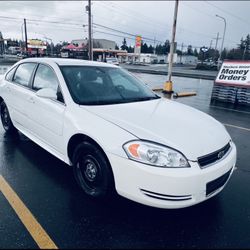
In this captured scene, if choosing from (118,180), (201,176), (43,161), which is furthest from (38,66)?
(201,176)

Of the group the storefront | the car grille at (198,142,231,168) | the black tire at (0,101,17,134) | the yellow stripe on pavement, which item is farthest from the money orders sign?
the yellow stripe on pavement

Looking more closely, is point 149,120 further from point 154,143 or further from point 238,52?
point 238,52

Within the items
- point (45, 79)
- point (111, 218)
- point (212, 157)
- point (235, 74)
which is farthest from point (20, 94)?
point (235, 74)

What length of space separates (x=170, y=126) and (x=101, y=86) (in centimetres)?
135

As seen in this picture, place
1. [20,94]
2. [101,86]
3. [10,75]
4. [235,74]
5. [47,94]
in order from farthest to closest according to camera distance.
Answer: [235,74], [10,75], [20,94], [101,86], [47,94]

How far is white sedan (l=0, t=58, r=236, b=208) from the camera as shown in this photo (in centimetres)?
247

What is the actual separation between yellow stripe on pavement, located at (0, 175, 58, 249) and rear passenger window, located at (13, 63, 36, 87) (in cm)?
185

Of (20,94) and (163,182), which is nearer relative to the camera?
(163,182)

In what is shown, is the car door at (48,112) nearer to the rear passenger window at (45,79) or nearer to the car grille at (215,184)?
the rear passenger window at (45,79)

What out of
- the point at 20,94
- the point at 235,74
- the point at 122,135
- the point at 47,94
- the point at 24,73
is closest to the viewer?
the point at 122,135

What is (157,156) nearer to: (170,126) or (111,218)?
(170,126)

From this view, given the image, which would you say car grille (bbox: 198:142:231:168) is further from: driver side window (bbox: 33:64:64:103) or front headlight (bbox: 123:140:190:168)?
driver side window (bbox: 33:64:64:103)

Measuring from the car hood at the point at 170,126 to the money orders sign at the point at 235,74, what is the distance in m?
8.17

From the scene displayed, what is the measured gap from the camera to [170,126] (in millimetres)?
2852
